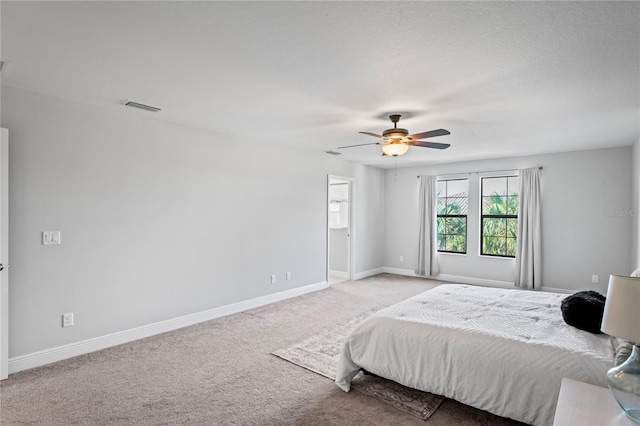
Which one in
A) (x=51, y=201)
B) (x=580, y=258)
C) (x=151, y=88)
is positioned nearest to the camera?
Result: (x=151, y=88)

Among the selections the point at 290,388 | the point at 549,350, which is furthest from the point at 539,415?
the point at 290,388

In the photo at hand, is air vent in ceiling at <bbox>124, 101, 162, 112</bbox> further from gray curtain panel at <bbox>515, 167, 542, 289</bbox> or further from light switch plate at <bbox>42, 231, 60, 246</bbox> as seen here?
gray curtain panel at <bbox>515, 167, 542, 289</bbox>

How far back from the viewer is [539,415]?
78.7 inches

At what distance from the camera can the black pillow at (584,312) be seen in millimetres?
2346

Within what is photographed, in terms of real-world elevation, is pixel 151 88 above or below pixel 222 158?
above

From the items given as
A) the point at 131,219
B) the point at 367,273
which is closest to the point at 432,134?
the point at 131,219

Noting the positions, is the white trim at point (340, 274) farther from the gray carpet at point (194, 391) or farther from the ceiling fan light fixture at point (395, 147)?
the ceiling fan light fixture at point (395, 147)

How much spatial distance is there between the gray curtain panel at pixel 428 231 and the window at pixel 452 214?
19 centimetres

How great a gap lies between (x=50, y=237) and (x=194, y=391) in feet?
6.48

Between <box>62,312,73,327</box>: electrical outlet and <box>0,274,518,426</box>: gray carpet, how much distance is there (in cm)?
34

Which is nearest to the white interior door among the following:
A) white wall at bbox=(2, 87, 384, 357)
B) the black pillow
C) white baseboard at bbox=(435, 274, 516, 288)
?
white wall at bbox=(2, 87, 384, 357)

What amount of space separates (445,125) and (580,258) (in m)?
3.65

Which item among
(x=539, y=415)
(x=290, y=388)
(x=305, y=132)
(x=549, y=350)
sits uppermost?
(x=305, y=132)

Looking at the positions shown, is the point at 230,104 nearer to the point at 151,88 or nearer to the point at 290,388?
the point at 151,88
